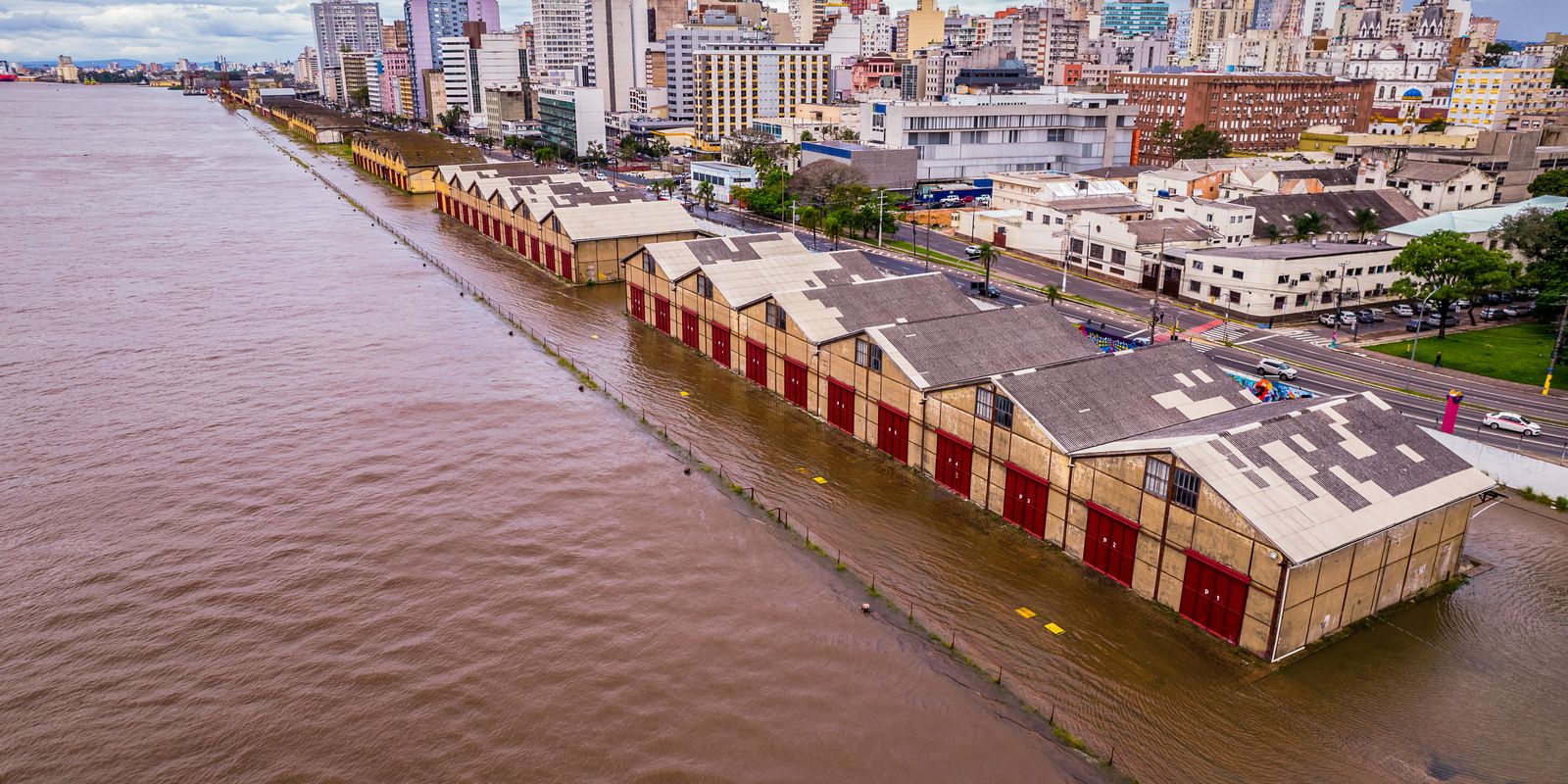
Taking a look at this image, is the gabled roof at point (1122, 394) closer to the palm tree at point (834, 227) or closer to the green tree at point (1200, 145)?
the palm tree at point (834, 227)

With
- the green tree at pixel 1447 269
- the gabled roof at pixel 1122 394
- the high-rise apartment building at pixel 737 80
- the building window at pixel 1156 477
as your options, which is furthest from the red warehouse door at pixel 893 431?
the high-rise apartment building at pixel 737 80

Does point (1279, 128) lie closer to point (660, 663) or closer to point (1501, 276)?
point (1501, 276)

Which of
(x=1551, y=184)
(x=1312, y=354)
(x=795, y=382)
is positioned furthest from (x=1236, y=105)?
(x=795, y=382)

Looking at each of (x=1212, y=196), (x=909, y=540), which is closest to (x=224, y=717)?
(x=909, y=540)

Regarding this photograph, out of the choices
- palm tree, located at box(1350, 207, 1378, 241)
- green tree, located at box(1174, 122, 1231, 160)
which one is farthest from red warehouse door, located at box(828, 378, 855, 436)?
green tree, located at box(1174, 122, 1231, 160)

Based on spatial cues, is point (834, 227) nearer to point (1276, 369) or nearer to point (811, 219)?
point (811, 219)

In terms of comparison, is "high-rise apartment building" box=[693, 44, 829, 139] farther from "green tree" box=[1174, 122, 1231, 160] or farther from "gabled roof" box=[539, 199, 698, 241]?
"gabled roof" box=[539, 199, 698, 241]
